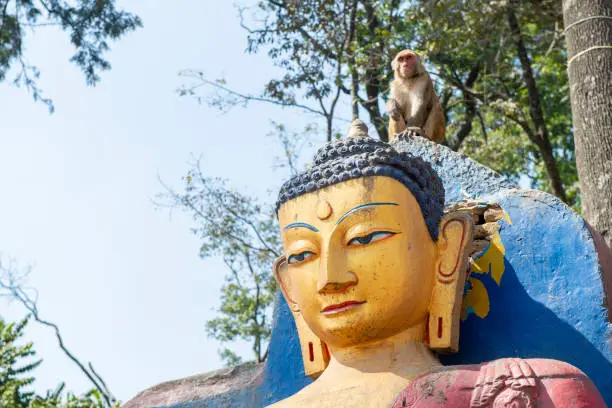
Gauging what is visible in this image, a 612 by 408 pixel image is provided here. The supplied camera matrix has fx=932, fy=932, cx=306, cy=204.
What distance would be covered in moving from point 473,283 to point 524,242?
1.05 ft

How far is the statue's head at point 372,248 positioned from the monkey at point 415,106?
80.8 inches

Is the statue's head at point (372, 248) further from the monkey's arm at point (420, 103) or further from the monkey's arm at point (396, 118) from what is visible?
the monkey's arm at point (396, 118)

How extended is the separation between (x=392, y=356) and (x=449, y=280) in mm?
443

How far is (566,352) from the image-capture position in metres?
4.19

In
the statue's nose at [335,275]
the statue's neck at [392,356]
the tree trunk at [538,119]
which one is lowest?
the statue's neck at [392,356]

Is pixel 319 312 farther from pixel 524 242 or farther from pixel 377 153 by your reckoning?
pixel 524 242

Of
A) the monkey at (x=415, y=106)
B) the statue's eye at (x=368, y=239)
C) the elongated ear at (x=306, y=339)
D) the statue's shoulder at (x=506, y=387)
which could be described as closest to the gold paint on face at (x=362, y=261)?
the statue's eye at (x=368, y=239)

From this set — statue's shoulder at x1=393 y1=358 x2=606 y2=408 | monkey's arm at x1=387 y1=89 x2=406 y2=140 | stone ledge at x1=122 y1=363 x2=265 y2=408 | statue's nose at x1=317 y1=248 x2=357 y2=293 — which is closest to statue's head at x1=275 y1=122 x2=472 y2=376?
statue's nose at x1=317 y1=248 x2=357 y2=293

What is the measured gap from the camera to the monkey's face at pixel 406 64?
6.73 m

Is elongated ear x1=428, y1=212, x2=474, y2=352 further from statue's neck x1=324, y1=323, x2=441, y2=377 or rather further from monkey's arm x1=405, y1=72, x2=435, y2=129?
monkey's arm x1=405, y1=72, x2=435, y2=129

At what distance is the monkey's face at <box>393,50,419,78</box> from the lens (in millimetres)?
6734

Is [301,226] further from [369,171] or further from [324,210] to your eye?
[369,171]

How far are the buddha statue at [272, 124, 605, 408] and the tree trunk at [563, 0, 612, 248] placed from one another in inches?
102

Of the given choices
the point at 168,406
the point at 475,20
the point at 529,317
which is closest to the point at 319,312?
the point at 529,317
